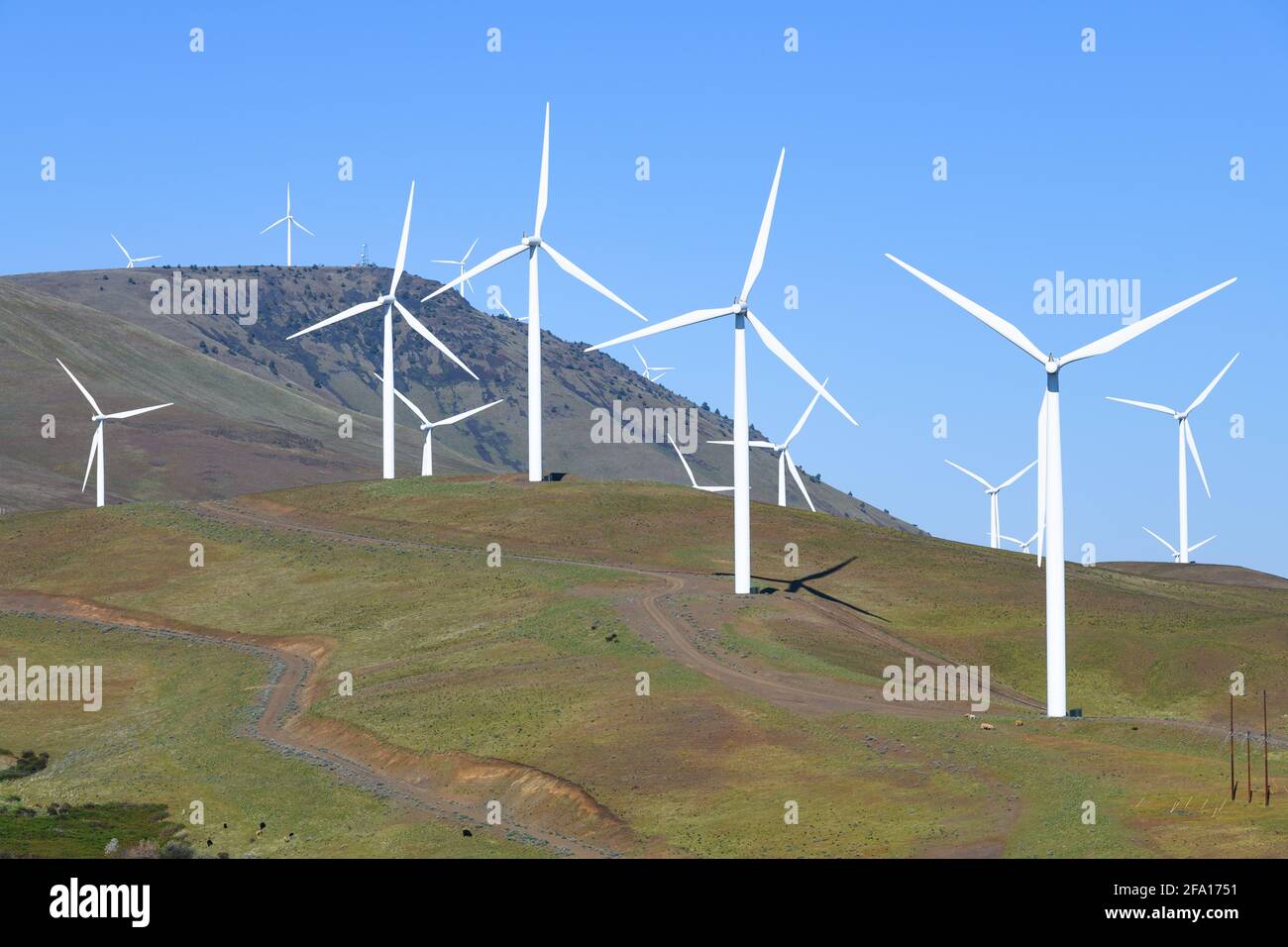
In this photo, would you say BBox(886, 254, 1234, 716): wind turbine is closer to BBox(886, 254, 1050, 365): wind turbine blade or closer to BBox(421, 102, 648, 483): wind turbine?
BBox(886, 254, 1050, 365): wind turbine blade

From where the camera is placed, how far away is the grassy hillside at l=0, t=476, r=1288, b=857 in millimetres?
75688

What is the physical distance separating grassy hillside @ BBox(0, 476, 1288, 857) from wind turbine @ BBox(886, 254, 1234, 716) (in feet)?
11.6

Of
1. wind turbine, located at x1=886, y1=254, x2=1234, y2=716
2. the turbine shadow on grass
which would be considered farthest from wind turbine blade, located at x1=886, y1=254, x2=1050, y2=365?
the turbine shadow on grass

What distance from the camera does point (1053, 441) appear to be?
294ft

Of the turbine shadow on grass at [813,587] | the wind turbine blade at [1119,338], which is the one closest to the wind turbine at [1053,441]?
the wind turbine blade at [1119,338]

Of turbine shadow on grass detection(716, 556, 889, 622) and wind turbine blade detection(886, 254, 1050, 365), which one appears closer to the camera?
wind turbine blade detection(886, 254, 1050, 365)

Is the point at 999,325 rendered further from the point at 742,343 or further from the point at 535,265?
the point at 535,265

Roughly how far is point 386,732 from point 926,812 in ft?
125

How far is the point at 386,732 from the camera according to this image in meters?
99.5

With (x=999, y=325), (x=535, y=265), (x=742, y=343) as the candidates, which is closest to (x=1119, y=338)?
Result: (x=999, y=325)

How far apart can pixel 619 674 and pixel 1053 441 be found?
31077mm

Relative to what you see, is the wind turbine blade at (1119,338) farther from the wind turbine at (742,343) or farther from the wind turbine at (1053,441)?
the wind turbine at (742,343)
